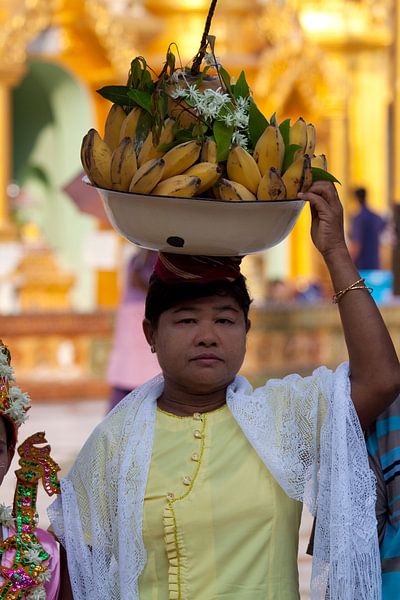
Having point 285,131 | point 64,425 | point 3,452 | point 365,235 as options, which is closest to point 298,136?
point 285,131

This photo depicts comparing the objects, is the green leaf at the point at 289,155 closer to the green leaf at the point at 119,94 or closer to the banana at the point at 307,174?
the banana at the point at 307,174

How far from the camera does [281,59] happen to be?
16.3m

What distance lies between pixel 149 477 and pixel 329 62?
1462 cm

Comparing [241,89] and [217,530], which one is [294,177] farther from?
[217,530]

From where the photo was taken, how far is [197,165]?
2.72 m

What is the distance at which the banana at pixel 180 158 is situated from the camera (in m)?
2.71

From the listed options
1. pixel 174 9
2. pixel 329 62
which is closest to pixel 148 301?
pixel 174 9

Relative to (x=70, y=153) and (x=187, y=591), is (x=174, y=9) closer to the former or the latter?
(x=70, y=153)

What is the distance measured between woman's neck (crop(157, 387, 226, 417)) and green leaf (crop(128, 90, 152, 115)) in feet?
2.00

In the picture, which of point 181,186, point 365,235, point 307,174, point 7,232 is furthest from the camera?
point 7,232

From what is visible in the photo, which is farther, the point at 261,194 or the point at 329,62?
the point at 329,62

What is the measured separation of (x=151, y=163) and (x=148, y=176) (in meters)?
0.03

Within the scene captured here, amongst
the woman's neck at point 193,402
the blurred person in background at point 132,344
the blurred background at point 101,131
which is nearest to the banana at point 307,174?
the woman's neck at point 193,402

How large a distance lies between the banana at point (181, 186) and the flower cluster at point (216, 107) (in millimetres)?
148
